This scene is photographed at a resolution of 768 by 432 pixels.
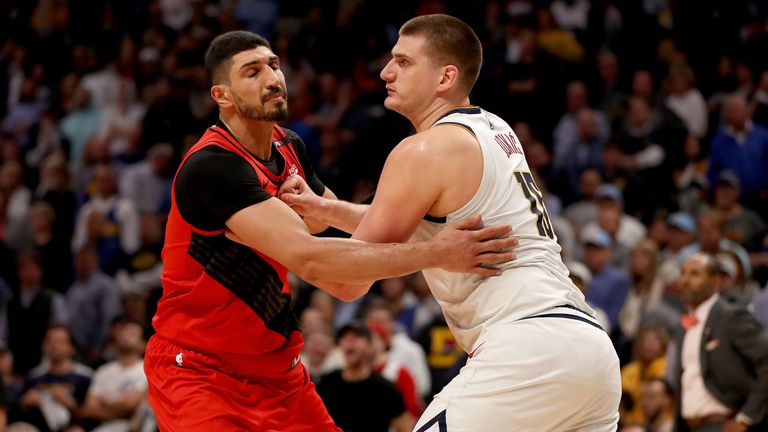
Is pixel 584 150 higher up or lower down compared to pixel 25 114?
higher up

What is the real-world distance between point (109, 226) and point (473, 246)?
9.67 metres

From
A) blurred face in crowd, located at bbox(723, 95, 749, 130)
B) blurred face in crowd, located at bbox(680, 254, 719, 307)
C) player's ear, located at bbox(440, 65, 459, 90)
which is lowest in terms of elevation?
blurred face in crowd, located at bbox(723, 95, 749, 130)

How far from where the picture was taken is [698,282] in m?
8.41

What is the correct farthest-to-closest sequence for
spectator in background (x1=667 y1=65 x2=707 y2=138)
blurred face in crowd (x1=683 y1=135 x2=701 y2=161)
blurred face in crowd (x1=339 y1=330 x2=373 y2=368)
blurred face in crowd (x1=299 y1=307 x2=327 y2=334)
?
spectator in background (x1=667 y1=65 x2=707 y2=138) < blurred face in crowd (x1=683 y1=135 x2=701 y2=161) < blurred face in crowd (x1=299 y1=307 x2=327 y2=334) < blurred face in crowd (x1=339 y1=330 x2=373 y2=368)

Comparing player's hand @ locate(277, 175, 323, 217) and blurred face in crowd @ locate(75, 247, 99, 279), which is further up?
player's hand @ locate(277, 175, 323, 217)

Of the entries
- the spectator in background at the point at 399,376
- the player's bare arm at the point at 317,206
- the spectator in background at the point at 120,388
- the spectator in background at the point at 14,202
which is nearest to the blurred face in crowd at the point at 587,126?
the spectator in background at the point at 399,376

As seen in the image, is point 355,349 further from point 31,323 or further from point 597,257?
point 31,323

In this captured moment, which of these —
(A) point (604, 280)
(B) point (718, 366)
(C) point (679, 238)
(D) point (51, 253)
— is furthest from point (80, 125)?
(B) point (718, 366)

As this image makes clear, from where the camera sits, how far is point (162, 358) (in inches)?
203

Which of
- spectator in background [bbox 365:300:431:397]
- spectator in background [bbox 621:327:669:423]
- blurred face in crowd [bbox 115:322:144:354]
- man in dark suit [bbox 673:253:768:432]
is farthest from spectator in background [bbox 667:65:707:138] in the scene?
blurred face in crowd [bbox 115:322:144:354]

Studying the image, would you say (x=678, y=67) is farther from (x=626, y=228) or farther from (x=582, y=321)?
(x=582, y=321)

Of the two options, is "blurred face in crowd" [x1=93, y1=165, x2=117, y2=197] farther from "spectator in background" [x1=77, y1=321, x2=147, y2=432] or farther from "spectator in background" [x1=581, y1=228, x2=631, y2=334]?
"spectator in background" [x1=581, y1=228, x2=631, y2=334]

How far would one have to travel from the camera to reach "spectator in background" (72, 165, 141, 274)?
1338 centimetres

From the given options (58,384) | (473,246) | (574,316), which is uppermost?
(473,246)
